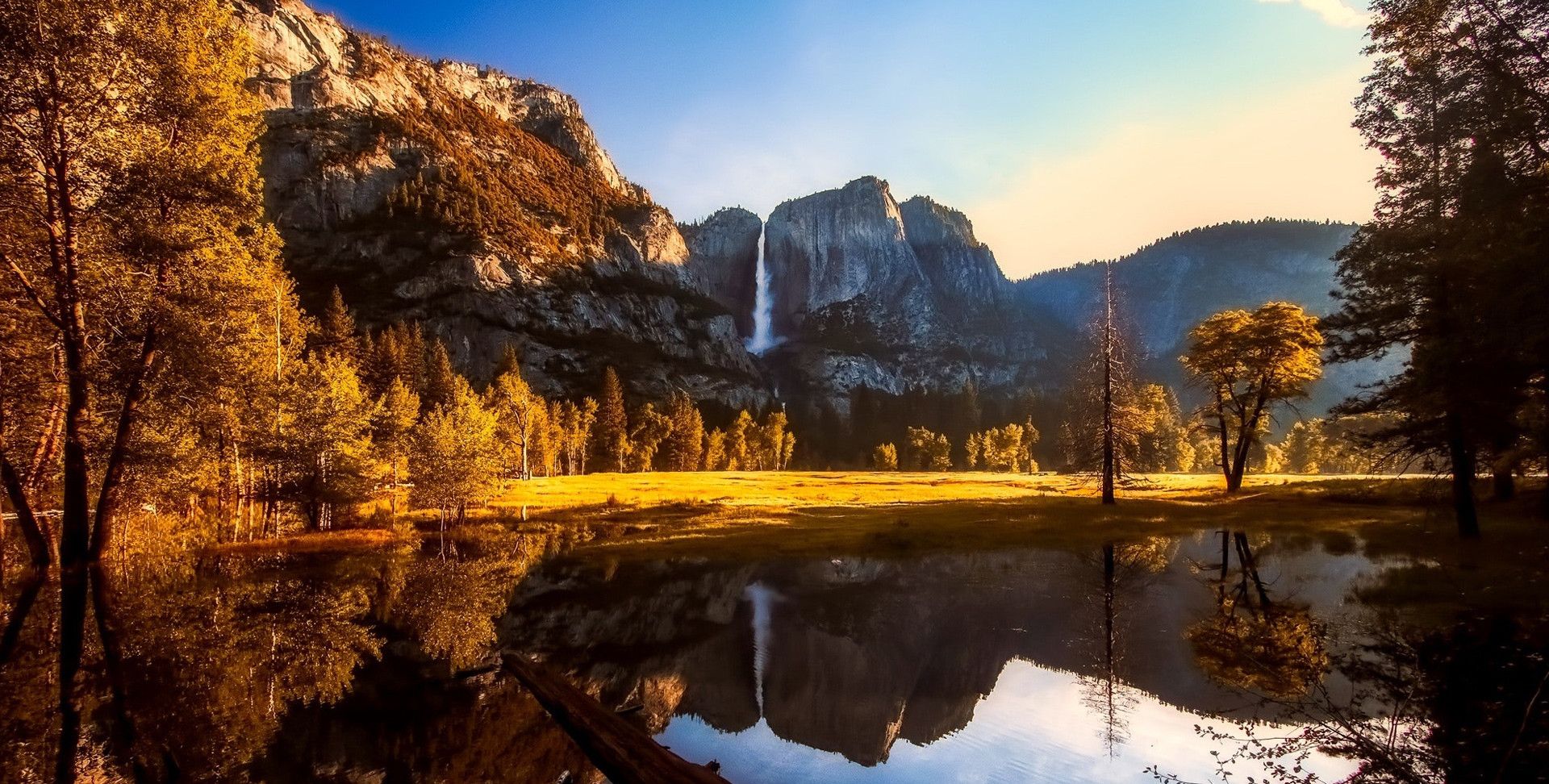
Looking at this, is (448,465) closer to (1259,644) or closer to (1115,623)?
(1115,623)

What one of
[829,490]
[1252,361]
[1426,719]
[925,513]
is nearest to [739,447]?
[829,490]

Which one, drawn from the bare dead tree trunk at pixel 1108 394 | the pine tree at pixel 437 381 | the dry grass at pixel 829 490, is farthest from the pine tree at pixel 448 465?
the pine tree at pixel 437 381

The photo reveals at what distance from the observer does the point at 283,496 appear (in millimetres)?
35719

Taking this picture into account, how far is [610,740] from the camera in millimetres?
7836

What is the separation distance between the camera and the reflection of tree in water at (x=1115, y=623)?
11883 millimetres

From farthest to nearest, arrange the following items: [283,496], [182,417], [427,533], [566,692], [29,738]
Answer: [427,533] < [283,496] < [182,417] < [566,692] < [29,738]

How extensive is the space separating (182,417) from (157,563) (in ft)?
19.8

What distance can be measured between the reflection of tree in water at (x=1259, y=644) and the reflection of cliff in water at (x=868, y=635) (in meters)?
0.53

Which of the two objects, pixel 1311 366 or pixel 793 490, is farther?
pixel 793 490

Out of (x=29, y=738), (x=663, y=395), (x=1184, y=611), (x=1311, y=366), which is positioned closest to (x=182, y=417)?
(x=29, y=738)

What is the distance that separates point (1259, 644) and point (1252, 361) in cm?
4757

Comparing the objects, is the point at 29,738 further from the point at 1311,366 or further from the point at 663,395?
the point at 663,395

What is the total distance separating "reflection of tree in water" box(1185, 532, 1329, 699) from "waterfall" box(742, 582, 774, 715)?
9891 mm

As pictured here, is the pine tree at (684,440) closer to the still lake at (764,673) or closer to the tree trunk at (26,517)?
the still lake at (764,673)
